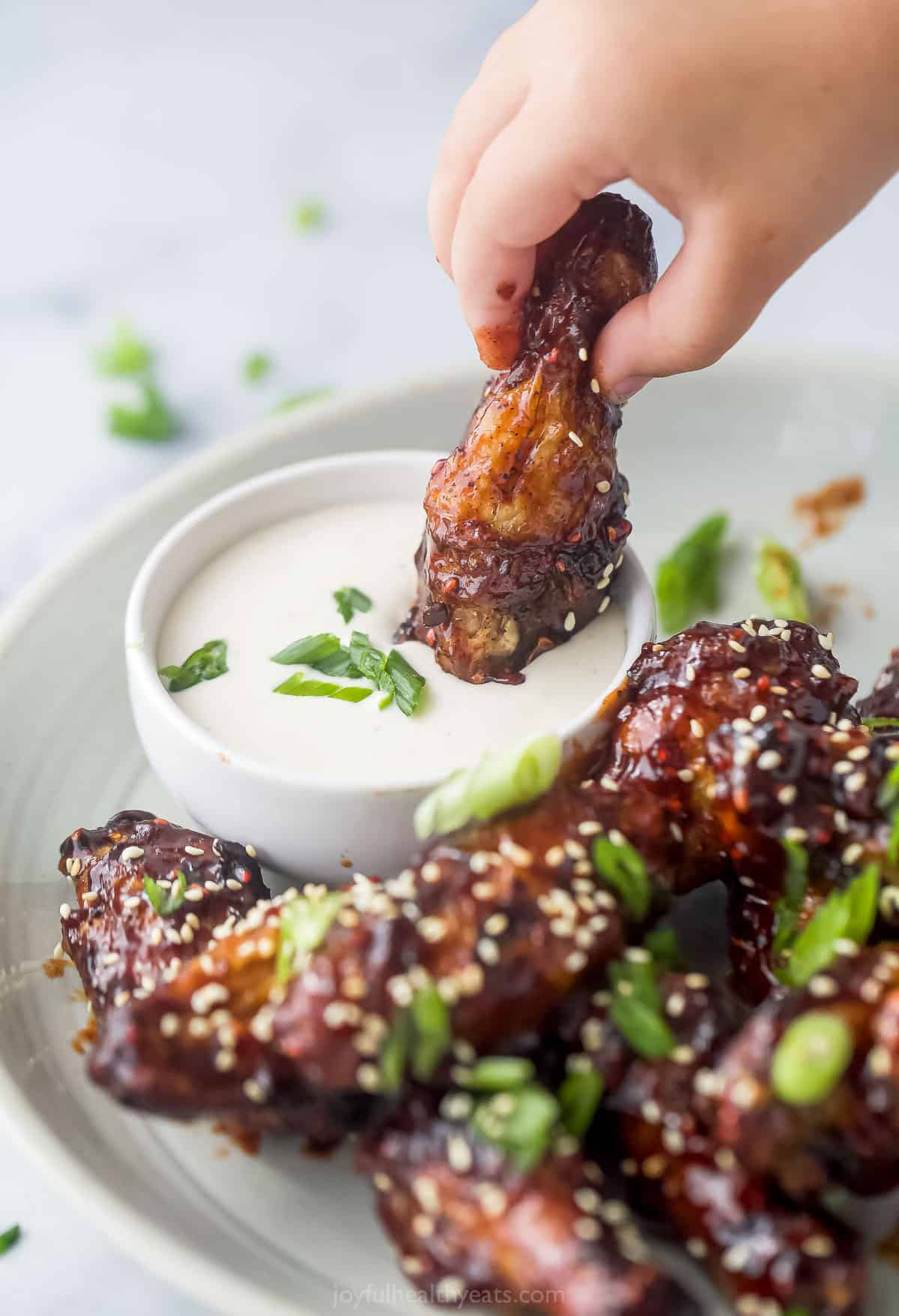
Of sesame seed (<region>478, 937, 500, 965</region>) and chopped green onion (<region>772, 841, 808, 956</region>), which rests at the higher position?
sesame seed (<region>478, 937, 500, 965</region>)

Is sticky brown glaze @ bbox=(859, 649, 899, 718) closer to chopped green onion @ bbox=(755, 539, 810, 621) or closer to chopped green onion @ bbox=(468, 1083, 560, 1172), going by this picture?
chopped green onion @ bbox=(755, 539, 810, 621)

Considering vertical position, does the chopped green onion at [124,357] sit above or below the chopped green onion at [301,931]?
below

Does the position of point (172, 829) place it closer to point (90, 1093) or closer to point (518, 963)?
point (90, 1093)

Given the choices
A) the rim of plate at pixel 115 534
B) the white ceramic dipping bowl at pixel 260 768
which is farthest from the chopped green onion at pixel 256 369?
the white ceramic dipping bowl at pixel 260 768

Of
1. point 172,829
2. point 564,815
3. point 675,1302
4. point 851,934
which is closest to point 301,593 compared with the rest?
point 172,829

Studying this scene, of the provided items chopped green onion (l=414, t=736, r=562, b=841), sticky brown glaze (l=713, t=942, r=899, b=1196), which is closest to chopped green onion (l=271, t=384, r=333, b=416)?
chopped green onion (l=414, t=736, r=562, b=841)

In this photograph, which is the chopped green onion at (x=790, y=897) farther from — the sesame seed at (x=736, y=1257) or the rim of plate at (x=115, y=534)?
the rim of plate at (x=115, y=534)

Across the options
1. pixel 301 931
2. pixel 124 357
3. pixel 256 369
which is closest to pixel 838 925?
pixel 301 931
